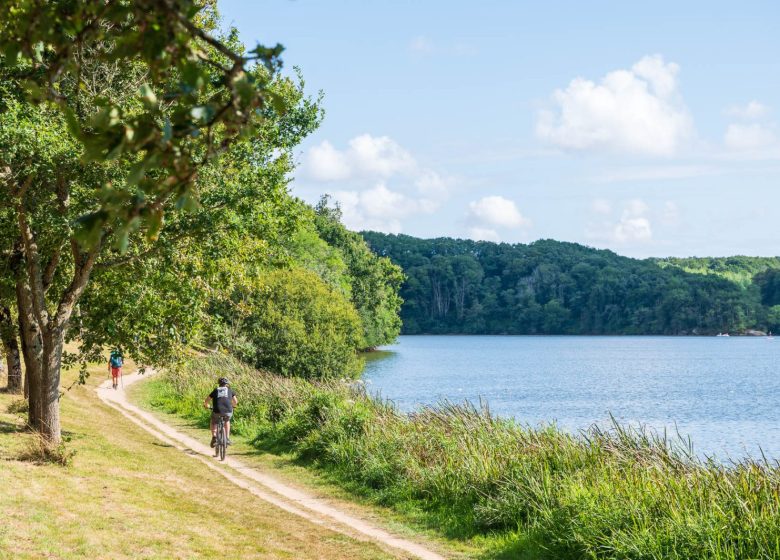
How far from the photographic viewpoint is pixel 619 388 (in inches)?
2554

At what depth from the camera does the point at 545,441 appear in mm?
17234

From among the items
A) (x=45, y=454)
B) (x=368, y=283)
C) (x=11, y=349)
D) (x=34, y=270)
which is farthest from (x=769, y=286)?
(x=45, y=454)

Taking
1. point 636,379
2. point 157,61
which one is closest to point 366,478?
point 157,61

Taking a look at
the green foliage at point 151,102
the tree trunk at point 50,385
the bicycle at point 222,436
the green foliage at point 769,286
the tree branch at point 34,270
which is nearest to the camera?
the green foliage at point 151,102

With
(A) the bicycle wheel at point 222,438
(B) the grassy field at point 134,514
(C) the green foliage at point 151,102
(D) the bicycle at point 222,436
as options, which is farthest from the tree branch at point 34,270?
(C) the green foliage at point 151,102

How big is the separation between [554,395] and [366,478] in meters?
42.5

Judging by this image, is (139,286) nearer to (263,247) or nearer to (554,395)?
(263,247)

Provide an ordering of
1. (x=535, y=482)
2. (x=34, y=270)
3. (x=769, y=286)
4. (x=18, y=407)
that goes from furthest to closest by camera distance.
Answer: (x=769, y=286)
(x=18, y=407)
(x=34, y=270)
(x=535, y=482)

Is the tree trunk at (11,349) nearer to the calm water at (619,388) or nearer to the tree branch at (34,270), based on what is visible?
the tree branch at (34,270)

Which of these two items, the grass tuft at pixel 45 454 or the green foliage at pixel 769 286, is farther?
the green foliage at pixel 769 286

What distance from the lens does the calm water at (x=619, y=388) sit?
41.7 m

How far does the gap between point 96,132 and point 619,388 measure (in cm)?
6203

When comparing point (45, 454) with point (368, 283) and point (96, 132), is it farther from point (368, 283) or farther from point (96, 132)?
point (368, 283)

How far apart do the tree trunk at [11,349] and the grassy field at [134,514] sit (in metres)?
2.95
